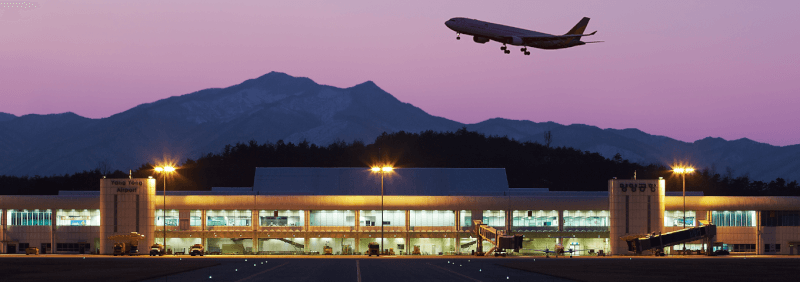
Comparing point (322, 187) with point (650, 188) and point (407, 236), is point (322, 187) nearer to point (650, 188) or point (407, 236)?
point (407, 236)

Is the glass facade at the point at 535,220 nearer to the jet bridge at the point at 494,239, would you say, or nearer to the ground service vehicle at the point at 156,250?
the jet bridge at the point at 494,239

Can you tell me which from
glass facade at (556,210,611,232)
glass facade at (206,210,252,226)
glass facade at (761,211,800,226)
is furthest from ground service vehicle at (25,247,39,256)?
glass facade at (761,211,800,226)

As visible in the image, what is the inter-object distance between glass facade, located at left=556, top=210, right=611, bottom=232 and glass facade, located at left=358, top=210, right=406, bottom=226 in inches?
1039

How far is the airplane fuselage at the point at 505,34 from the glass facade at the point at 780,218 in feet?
271

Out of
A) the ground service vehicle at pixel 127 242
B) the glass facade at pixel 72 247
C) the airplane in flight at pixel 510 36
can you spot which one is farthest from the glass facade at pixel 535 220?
the airplane in flight at pixel 510 36

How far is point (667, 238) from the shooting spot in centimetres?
12375

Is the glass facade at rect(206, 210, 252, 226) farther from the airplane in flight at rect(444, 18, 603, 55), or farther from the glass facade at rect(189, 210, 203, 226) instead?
the airplane in flight at rect(444, 18, 603, 55)

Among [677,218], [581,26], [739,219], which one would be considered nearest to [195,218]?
[677,218]

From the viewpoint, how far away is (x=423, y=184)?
156 metres

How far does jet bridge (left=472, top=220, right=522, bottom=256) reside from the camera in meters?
123

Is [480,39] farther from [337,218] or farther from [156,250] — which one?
[337,218]

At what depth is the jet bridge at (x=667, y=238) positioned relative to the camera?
122812mm
